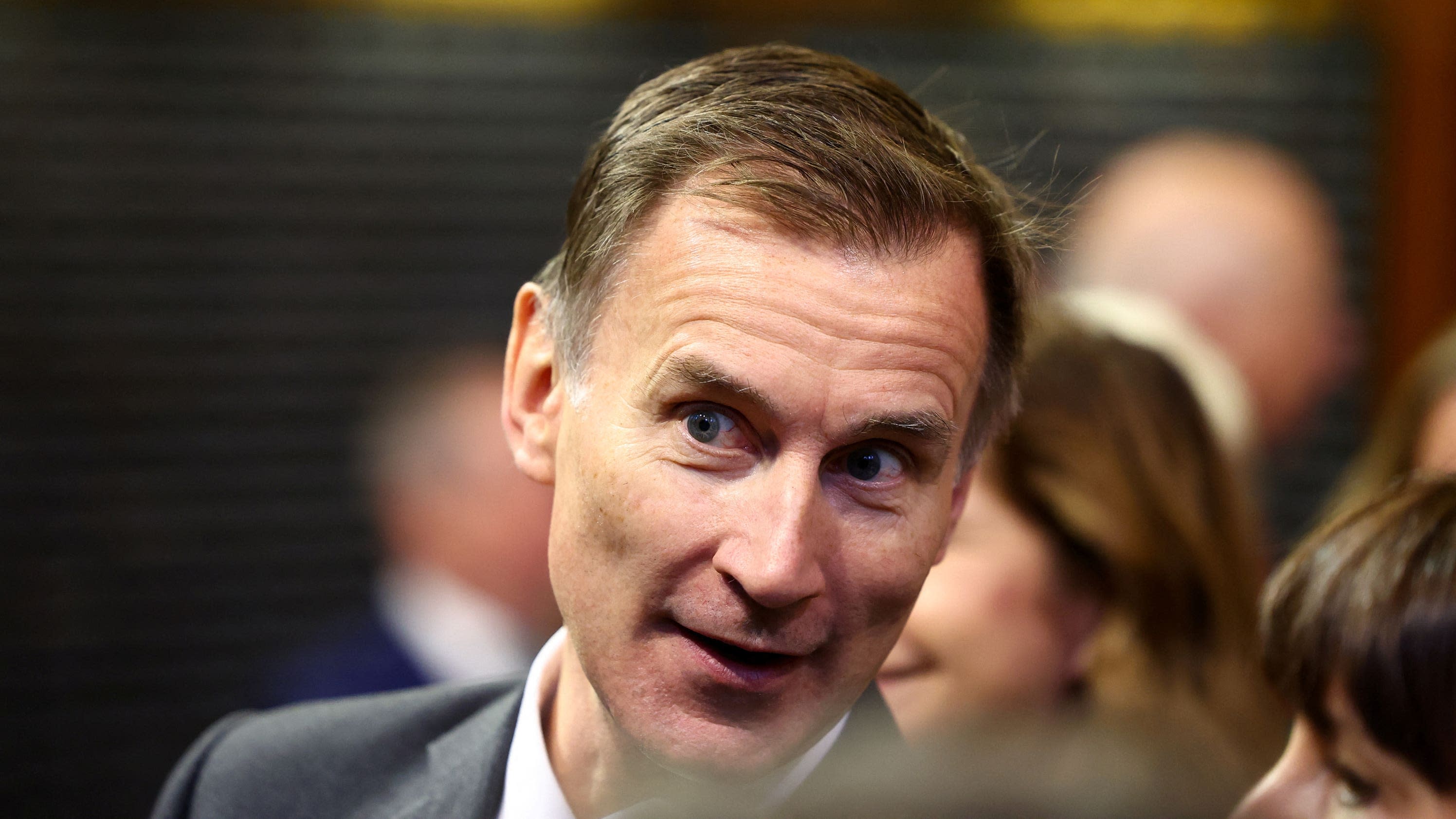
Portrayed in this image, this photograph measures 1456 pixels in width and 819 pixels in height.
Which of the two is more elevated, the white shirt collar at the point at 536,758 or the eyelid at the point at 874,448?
the eyelid at the point at 874,448

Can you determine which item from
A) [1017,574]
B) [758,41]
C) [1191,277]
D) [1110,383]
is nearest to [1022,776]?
[1017,574]

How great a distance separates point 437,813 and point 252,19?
3.96 m

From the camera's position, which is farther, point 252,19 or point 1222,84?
point 1222,84

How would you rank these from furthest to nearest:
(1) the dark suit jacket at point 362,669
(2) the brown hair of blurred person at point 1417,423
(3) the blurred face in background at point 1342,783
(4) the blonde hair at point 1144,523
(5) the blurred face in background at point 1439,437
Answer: (1) the dark suit jacket at point 362,669 < (2) the brown hair of blurred person at point 1417,423 < (5) the blurred face in background at point 1439,437 < (4) the blonde hair at point 1144,523 < (3) the blurred face in background at point 1342,783

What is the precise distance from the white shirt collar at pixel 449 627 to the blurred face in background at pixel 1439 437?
231 cm

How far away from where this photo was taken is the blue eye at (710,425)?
3.93 ft

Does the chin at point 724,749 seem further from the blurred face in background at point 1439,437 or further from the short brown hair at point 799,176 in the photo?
the blurred face in background at point 1439,437

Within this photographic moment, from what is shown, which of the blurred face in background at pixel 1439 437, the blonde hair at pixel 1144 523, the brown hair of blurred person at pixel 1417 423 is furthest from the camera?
the brown hair of blurred person at pixel 1417 423

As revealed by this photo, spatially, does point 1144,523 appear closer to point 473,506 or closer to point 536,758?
point 536,758

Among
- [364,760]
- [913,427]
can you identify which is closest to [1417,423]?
[913,427]

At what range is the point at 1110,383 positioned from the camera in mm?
2357

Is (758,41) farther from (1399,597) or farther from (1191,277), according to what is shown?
(1399,597)

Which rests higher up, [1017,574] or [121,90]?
[121,90]

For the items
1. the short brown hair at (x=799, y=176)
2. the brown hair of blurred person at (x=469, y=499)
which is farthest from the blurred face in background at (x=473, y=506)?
the short brown hair at (x=799, y=176)
